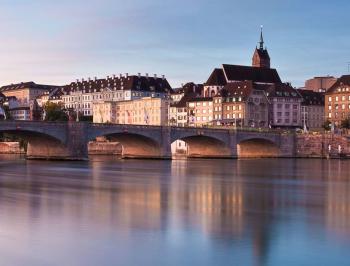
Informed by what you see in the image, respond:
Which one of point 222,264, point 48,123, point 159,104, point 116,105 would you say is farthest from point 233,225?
point 116,105

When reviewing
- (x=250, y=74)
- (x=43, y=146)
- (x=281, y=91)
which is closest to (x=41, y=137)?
(x=43, y=146)

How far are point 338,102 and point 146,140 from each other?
64886mm

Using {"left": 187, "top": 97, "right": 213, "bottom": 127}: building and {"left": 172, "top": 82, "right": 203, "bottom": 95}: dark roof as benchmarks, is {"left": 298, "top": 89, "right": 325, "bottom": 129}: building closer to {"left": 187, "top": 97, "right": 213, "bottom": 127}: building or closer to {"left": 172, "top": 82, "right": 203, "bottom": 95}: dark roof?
{"left": 187, "top": 97, "right": 213, "bottom": 127}: building

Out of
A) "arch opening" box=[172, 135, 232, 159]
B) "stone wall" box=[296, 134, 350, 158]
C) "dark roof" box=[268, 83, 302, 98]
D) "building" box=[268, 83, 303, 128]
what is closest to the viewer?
"arch opening" box=[172, 135, 232, 159]

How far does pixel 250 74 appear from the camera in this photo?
155m

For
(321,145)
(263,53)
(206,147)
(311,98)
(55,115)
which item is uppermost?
(263,53)

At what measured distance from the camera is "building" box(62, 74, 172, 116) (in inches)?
6742

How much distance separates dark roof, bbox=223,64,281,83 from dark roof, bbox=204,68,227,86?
1.16m

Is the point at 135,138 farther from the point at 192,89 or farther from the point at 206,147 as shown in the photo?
the point at 192,89

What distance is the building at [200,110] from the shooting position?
483ft

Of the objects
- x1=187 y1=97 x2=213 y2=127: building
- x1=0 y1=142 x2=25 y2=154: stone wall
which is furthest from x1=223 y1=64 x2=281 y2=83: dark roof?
x1=0 y1=142 x2=25 y2=154: stone wall

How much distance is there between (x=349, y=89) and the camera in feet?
470

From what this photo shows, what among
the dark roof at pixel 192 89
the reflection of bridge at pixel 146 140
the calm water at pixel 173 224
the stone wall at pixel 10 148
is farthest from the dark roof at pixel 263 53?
the calm water at pixel 173 224

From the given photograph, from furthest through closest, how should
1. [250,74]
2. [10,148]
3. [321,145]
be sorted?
1. [250,74]
2. [10,148]
3. [321,145]
